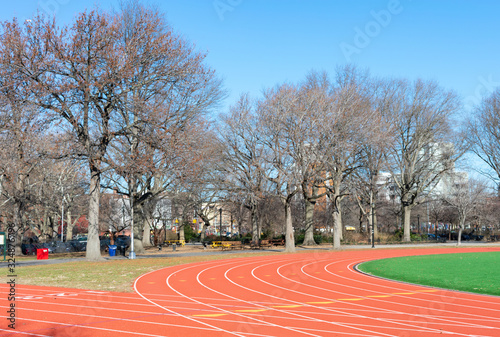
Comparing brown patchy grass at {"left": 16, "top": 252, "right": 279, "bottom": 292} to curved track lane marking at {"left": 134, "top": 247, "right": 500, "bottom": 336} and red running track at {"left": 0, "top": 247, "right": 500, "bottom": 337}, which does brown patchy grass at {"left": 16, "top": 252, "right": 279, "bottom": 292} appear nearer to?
red running track at {"left": 0, "top": 247, "right": 500, "bottom": 337}

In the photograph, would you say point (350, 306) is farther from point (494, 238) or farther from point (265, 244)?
point (494, 238)

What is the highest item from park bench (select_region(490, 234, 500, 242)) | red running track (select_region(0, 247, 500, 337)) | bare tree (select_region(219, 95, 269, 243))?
bare tree (select_region(219, 95, 269, 243))

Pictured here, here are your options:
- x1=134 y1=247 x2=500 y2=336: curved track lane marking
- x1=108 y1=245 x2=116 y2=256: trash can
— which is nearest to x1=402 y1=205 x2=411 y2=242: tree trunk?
x1=108 y1=245 x2=116 y2=256: trash can

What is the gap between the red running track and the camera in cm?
1020

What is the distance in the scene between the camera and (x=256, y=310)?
1253 cm

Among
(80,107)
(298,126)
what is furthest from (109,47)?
(298,126)

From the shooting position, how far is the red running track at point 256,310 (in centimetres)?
1020

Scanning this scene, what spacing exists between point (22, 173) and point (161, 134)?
480 inches

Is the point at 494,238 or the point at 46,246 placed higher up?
the point at 46,246

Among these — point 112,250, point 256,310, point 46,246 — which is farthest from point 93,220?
point 256,310

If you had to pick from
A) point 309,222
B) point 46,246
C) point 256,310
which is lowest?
point 46,246

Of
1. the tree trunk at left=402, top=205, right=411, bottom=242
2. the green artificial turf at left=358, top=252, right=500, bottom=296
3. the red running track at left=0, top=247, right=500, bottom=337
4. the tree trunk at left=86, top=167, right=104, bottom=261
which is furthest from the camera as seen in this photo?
the tree trunk at left=402, top=205, right=411, bottom=242

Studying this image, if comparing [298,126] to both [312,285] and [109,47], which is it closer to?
[109,47]

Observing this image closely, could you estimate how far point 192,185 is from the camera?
4394cm
